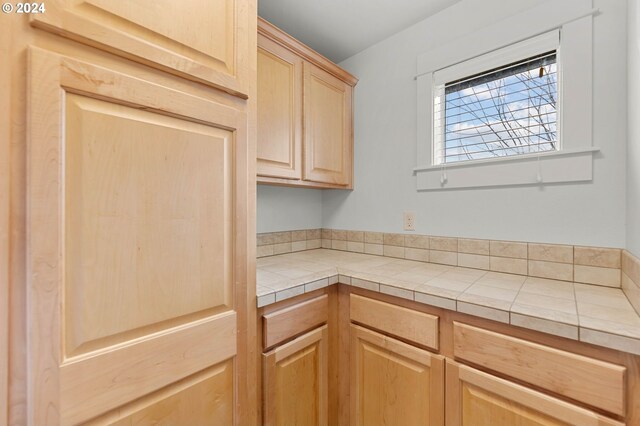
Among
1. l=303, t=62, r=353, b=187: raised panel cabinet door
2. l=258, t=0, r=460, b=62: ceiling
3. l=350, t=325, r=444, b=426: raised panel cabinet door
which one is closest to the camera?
l=350, t=325, r=444, b=426: raised panel cabinet door

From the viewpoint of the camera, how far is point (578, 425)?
797 mm

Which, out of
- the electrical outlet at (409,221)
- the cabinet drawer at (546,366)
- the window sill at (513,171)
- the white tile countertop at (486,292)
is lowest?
the cabinet drawer at (546,366)

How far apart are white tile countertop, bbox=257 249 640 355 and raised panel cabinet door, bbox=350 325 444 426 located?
23 cm

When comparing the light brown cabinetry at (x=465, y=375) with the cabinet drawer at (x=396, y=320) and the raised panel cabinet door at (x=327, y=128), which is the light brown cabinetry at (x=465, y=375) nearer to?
the cabinet drawer at (x=396, y=320)

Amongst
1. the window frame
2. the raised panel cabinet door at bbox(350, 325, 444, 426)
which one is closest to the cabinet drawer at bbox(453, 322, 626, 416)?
the raised panel cabinet door at bbox(350, 325, 444, 426)

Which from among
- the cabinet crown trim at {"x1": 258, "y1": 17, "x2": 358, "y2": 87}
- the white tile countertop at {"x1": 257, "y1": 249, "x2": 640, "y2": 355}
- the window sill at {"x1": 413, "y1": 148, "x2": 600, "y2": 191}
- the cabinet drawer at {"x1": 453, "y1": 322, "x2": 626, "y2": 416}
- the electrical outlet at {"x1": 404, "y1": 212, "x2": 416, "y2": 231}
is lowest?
the cabinet drawer at {"x1": 453, "y1": 322, "x2": 626, "y2": 416}

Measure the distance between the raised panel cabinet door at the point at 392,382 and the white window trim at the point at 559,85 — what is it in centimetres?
91

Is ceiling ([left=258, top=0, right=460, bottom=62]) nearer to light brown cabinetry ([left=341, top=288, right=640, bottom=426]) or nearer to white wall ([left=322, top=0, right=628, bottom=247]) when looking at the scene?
white wall ([left=322, top=0, right=628, bottom=247])

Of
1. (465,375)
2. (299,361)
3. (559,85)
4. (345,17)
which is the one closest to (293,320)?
(299,361)

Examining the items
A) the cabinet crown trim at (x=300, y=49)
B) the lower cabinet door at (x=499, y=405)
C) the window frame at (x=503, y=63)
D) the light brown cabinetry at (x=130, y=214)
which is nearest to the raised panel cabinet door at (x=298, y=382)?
the light brown cabinetry at (x=130, y=214)

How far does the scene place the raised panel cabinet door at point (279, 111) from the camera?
1445 mm

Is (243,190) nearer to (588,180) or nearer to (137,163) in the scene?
(137,163)

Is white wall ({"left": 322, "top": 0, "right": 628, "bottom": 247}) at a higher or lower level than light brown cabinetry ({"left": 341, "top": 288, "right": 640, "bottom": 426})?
higher

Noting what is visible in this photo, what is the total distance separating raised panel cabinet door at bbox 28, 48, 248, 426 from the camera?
0.60m
